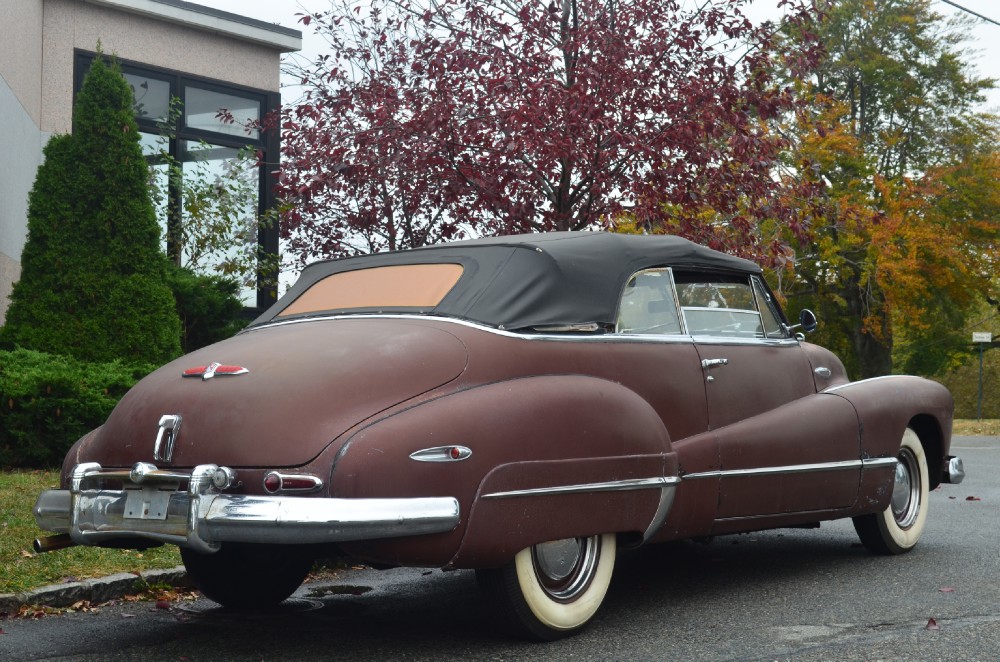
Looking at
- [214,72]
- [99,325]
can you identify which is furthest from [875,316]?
[99,325]

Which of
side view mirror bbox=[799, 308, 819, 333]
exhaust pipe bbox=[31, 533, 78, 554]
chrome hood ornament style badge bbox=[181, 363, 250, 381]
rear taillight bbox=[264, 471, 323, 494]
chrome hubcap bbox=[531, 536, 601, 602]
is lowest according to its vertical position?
chrome hubcap bbox=[531, 536, 601, 602]

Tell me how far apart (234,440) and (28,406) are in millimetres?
5416

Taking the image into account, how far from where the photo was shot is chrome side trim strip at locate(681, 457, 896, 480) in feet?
17.3

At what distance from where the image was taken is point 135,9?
14289 millimetres

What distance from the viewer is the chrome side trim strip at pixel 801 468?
17.3 feet

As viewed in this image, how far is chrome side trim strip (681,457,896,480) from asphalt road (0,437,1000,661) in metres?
0.56

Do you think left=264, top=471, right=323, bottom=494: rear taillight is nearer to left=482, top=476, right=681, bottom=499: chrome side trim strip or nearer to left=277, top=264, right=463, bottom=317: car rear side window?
left=482, top=476, right=681, bottom=499: chrome side trim strip

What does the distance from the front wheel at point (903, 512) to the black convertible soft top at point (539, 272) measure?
2066 millimetres

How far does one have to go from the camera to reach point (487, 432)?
4.23 meters

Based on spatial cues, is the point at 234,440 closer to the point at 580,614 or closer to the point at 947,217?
the point at 580,614

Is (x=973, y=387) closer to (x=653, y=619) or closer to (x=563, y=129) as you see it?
(x=563, y=129)

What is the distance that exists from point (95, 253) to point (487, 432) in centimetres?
730

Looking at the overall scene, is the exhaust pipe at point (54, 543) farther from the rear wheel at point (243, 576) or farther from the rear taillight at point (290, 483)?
the rear taillight at point (290, 483)

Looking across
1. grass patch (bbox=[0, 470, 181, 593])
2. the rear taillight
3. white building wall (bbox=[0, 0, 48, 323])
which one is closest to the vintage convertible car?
the rear taillight
